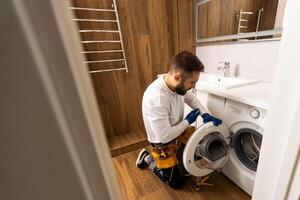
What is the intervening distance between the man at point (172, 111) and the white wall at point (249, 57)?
2.20 ft

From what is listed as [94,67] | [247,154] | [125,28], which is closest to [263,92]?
[247,154]

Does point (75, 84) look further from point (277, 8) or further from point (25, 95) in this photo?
point (277, 8)

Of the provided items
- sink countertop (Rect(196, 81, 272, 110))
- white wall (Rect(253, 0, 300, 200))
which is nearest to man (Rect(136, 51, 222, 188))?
sink countertop (Rect(196, 81, 272, 110))

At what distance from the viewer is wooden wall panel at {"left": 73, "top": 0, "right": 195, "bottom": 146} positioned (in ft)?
5.87

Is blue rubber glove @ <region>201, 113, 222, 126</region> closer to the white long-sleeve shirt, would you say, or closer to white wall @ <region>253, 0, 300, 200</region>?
the white long-sleeve shirt

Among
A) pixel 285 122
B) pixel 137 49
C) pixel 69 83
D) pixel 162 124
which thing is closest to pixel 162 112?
pixel 162 124

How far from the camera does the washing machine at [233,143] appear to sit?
3.56 ft

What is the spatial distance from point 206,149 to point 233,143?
0.76 ft

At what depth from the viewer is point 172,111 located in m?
1.24

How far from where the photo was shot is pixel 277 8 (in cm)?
134

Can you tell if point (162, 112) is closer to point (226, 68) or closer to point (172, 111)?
point (172, 111)

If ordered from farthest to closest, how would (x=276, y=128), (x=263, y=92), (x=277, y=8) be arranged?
(x=277, y=8)
(x=263, y=92)
(x=276, y=128)

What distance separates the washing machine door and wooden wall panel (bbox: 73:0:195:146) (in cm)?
109

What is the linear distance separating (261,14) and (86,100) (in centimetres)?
185
